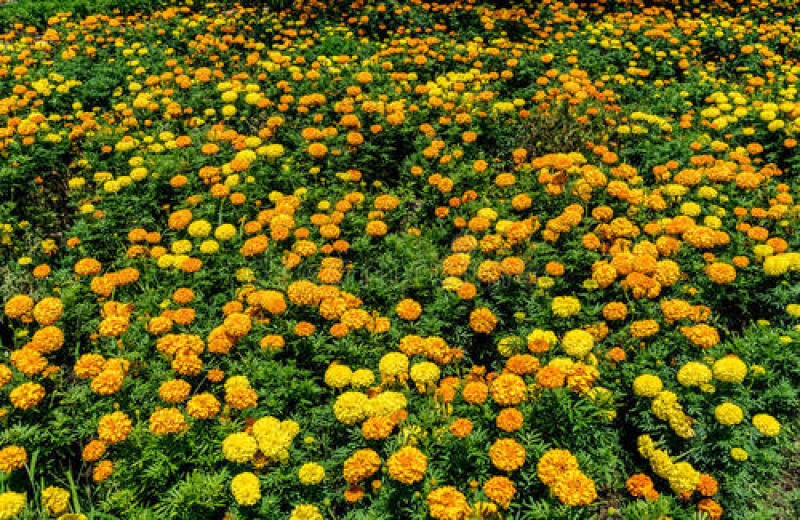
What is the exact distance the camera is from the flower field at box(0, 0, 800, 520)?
2.86 meters

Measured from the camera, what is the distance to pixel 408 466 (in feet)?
8.57

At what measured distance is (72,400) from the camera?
312 centimetres

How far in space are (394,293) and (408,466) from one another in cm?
152

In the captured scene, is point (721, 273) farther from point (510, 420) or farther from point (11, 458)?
point (11, 458)

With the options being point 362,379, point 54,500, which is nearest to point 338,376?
point 362,379

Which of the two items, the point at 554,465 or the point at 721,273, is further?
the point at 721,273

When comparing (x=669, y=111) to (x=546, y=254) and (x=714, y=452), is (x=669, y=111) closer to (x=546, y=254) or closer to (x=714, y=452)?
(x=546, y=254)

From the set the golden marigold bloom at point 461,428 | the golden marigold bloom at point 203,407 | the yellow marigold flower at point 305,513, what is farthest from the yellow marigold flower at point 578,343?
the golden marigold bloom at point 203,407

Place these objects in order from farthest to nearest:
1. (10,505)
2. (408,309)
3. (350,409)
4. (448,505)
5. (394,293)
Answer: (394,293) < (408,309) < (350,409) < (10,505) < (448,505)

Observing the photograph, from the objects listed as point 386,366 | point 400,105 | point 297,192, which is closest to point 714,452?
point 386,366

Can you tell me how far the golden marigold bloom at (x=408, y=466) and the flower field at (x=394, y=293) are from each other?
0.01 metres

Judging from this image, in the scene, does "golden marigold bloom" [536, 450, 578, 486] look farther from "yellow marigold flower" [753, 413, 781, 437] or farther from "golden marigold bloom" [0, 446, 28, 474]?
"golden marigold bloom" [0, 446, 28, 474]

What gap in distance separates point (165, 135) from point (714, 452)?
17.0 feet

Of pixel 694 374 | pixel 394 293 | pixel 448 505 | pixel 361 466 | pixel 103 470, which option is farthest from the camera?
pixel 394 293
